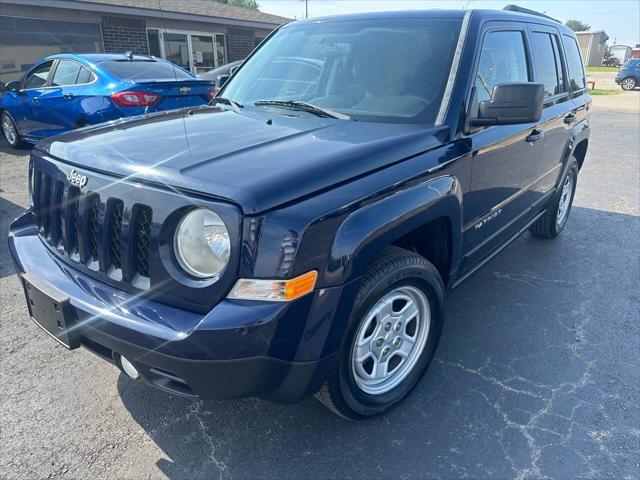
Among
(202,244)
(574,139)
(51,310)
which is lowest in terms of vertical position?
(51,310)

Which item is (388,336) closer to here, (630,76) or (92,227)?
(92,227)

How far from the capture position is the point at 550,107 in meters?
3.90

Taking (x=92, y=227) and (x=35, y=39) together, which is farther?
(x=35, y=39)

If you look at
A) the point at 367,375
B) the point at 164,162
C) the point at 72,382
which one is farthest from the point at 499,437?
the point at 72,382

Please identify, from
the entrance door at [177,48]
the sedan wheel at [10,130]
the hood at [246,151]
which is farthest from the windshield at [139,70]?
the entrance door at [177,48]

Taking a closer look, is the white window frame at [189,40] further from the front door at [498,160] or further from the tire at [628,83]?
the tire at [628,83]

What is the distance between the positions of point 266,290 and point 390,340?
0.95 m

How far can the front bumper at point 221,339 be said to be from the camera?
174 cm

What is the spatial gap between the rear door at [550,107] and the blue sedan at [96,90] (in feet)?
15.0

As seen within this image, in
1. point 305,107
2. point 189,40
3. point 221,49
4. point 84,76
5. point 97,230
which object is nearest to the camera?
point 97,230

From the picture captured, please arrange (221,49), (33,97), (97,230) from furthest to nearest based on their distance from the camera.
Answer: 1. (221,49)
2. (33,97)
3. (97,230)

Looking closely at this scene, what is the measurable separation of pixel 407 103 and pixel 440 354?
1.52m

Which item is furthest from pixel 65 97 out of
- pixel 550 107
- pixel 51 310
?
pixel 550 107

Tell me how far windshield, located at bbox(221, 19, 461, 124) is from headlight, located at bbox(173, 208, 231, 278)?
1213 mm
